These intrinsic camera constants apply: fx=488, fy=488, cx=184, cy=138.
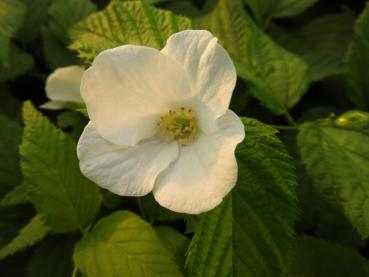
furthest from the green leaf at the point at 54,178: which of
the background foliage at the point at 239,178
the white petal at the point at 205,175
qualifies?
the white petal at the point at 205,175

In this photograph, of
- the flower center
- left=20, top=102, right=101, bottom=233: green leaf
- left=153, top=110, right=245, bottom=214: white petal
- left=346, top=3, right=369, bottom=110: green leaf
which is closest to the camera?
left=153, top=110, right=245, bottom=214: white petal

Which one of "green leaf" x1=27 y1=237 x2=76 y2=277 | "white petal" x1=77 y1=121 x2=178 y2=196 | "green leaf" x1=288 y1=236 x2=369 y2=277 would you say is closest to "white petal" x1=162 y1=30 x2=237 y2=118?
"white petal" x1=77 y1=121 x2=178 y2=196

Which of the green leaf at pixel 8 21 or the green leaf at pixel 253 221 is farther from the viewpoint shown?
the green leaf at pixel 8 21

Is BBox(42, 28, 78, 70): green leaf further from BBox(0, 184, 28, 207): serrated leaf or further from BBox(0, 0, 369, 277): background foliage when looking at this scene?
BBox(0, 184, 28, 207): serrated leaf

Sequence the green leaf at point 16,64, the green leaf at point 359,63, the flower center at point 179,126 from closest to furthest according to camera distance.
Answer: the flower center at point 179,126
the green leaf at point 359,63
the green leaf at point 16,64

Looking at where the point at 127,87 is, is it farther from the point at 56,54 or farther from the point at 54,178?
the point at 56,54

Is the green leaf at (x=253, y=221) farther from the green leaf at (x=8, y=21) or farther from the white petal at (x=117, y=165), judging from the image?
the green leaf at (x=8, y=21)
